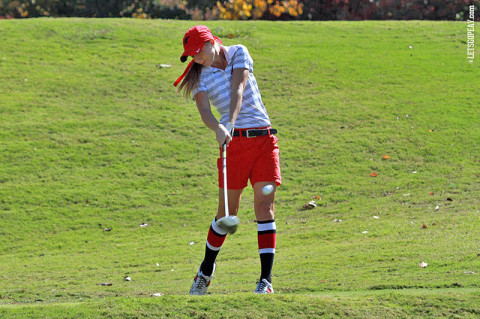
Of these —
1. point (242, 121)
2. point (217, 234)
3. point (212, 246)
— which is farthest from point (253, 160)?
point (212, 246)

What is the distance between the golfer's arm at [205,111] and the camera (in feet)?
18.2

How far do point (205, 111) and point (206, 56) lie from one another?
46cm

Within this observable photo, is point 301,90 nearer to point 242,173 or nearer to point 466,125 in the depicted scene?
point 466,125

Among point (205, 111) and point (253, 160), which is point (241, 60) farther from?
point (253, 160)

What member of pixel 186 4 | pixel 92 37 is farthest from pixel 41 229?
pixel 186 4

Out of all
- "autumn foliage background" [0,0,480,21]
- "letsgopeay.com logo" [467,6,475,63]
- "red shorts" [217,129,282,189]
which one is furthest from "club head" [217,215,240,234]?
"autumn foliage background" [0,0,480,21]

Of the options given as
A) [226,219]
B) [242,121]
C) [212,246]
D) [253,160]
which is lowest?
[212,246]

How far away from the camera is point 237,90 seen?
5488 mm

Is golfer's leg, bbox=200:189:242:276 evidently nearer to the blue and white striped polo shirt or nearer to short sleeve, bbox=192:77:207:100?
the blue and white striped polo shirt

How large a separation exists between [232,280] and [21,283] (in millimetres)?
2647

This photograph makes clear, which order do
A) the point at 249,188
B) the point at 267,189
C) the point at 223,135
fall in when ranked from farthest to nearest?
the point at 249,188, the point at 267,189, the point at 223,135

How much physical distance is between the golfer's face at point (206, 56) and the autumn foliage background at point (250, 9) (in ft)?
58.4

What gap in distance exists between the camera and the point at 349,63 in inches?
728

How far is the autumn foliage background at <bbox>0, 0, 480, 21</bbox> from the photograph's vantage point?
76.6ft
